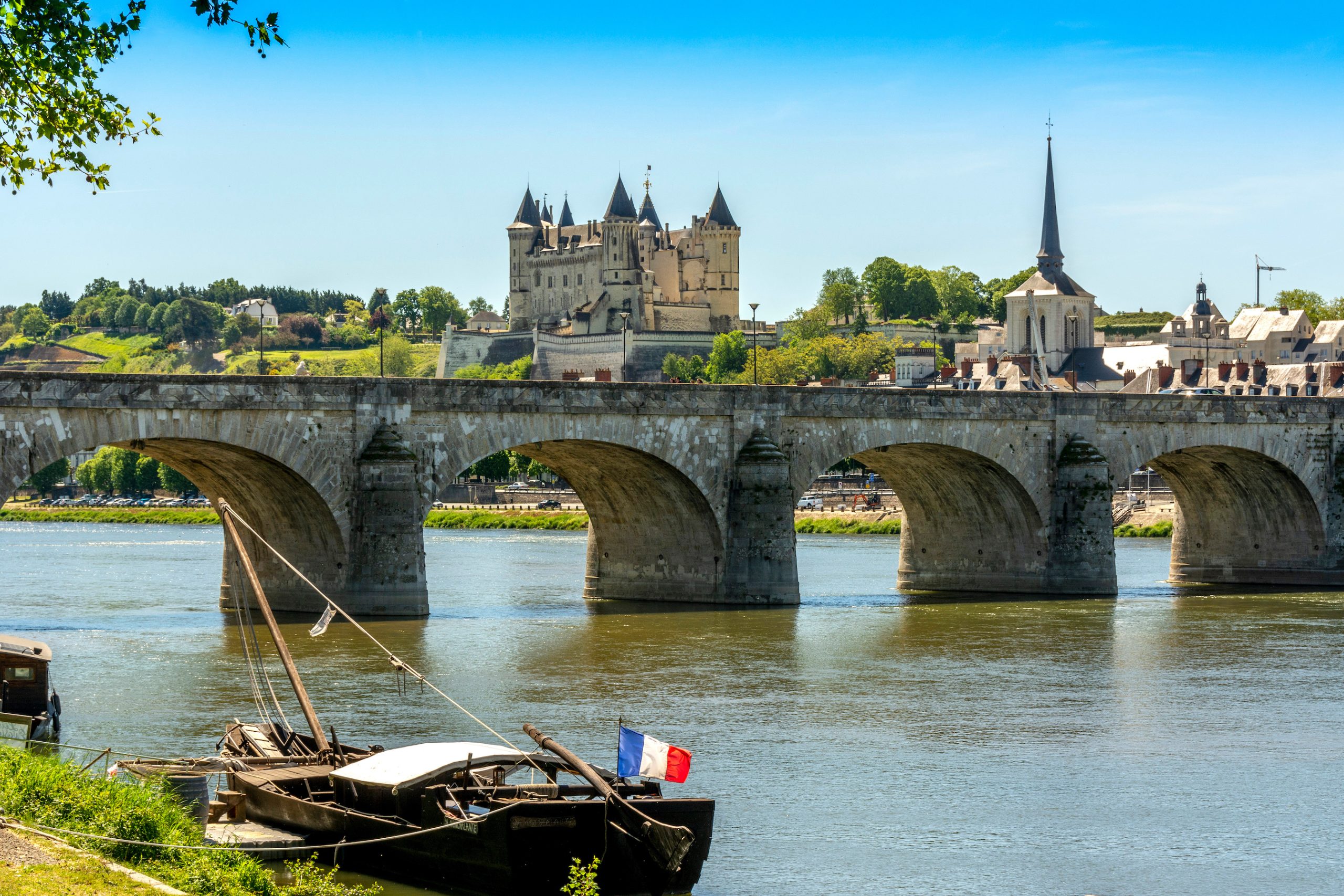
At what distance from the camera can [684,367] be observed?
6954 inches

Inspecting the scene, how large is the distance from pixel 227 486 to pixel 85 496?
4505 inches

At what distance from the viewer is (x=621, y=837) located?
17625 mm

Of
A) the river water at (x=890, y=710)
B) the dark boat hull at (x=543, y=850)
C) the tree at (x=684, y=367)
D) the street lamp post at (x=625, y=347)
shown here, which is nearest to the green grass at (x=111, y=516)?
the street lamp post at (x=625, y=347)

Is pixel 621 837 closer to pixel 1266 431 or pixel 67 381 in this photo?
pixel 67 381

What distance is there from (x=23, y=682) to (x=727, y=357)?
15201 cm

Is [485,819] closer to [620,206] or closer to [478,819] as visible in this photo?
[478,819]

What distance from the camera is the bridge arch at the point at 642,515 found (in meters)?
44.5

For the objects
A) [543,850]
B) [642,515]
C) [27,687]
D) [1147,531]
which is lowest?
[1147,531]

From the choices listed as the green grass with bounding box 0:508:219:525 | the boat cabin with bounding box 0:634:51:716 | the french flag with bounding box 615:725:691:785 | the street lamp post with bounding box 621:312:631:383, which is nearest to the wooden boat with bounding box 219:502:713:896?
the french flag with bounding box 615:725:691:785

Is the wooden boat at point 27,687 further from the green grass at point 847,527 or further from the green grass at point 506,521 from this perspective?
the green grass at point 506,521

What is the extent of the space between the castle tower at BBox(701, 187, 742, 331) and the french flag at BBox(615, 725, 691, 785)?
572ft

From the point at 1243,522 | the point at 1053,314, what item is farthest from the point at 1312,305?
the point at 1243,522

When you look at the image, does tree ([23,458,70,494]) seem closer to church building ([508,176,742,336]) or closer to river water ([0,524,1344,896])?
church building ([508,176,742,336])

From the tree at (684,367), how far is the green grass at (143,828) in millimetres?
153657
